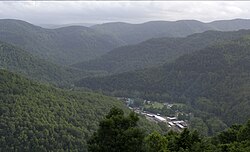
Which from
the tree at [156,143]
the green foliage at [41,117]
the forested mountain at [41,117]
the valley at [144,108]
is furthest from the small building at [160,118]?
the tree at [156,143]

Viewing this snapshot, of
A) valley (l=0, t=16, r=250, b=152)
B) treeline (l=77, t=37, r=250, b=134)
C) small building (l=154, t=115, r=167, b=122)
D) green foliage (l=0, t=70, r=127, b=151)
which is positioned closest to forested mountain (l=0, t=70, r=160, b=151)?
green foliage (l=0, t=70, r=127, b=151)

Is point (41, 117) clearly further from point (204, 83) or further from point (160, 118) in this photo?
point (204, 83)

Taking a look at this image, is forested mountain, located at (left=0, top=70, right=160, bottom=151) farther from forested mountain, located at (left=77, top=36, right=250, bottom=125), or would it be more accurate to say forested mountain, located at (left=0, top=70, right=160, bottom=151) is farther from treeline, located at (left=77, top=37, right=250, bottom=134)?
forested mountain, located at (left=77, top=36, right=250, bottom=125)

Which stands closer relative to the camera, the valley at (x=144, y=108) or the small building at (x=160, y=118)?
the valley at (x=144, y=108)

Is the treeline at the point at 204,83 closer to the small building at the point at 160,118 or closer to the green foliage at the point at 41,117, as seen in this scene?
the small building at the point at 160,118

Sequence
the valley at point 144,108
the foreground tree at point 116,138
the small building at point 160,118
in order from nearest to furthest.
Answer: the foreground tree at point 116,138
the valley at point 144,108
the small building at point 160,118

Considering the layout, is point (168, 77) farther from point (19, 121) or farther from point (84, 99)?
point (19, 121)
